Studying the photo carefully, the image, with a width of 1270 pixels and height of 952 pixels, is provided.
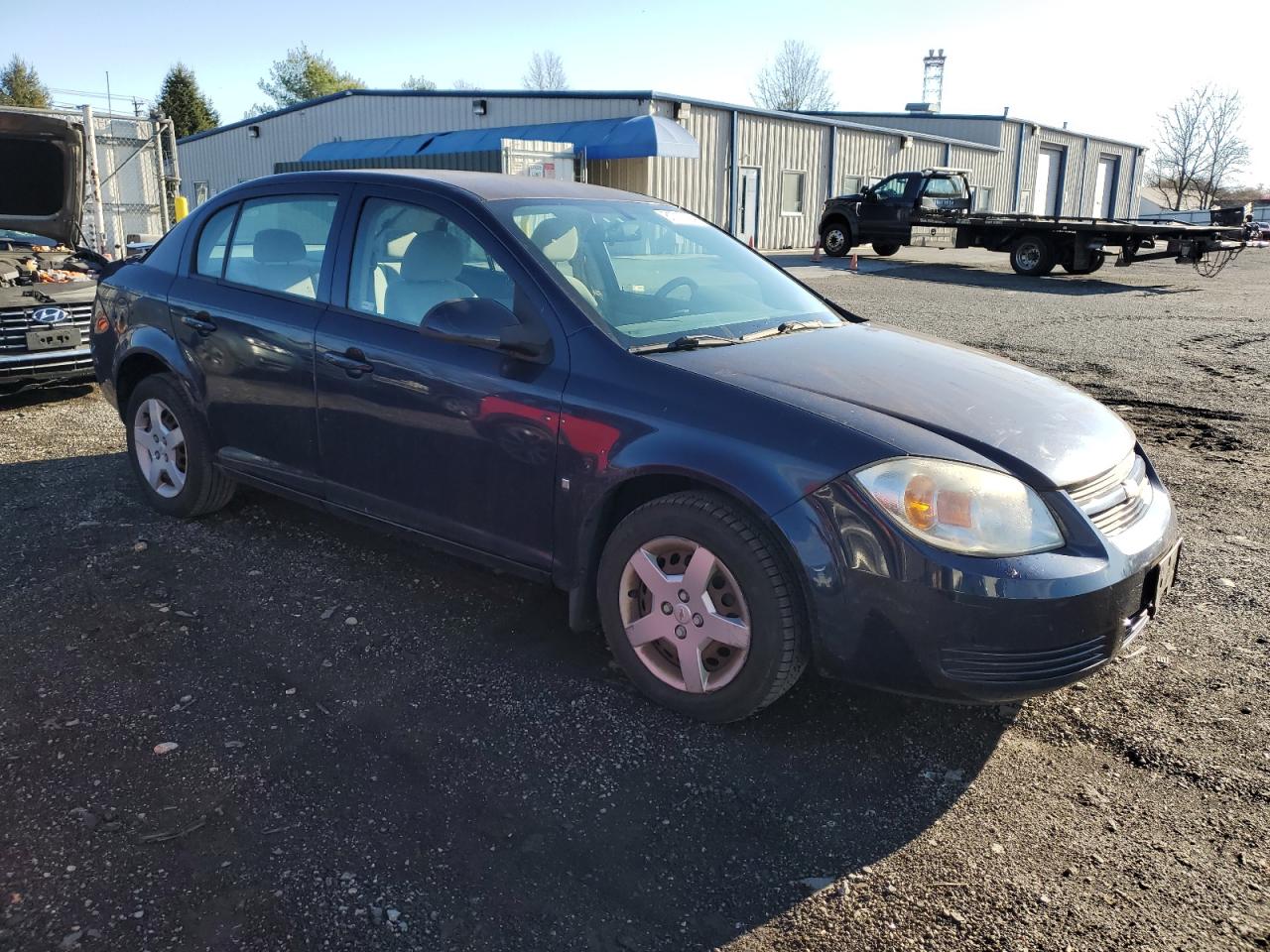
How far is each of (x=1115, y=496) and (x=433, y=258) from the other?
2525 mm

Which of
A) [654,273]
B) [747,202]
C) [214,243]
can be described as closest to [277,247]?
[214,243]

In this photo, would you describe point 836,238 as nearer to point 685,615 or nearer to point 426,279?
point 426,279

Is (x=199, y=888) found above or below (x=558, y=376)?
below

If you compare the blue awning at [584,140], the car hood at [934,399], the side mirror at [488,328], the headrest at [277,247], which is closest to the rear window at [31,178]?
the headrest at [277,247]

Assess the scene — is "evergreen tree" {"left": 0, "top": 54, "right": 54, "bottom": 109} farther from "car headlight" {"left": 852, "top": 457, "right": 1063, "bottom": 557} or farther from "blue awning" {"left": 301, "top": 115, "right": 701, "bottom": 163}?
"car headlight" {"left": 852, "top": 457, "right": 1063, "bottom": 557}

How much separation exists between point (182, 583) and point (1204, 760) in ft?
12.6

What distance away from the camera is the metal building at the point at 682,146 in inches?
989

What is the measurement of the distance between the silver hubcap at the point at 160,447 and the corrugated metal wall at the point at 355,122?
21.4 m

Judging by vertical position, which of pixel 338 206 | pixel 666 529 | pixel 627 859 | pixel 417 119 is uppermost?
pixel 417 119

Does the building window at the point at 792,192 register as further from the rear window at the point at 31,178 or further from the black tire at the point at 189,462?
the black tire at the point at 189,462

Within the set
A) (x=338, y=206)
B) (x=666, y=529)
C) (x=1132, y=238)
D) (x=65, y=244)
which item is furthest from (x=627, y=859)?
(x=1132, y=238)

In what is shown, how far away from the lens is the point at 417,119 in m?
29.0

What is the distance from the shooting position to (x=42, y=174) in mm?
8133

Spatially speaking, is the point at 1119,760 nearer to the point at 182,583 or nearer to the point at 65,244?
the point at 182,583
